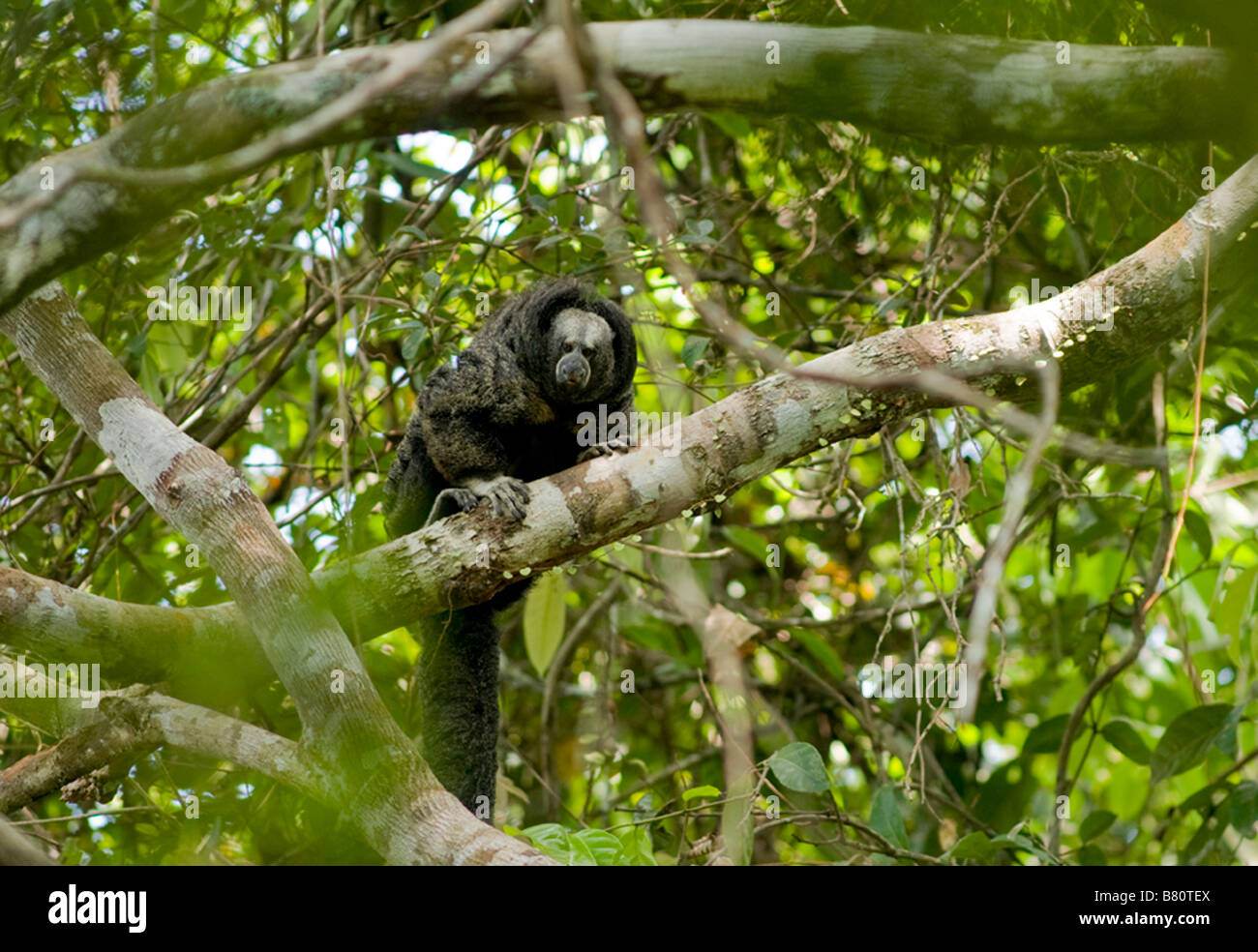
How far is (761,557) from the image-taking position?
4.93 metres

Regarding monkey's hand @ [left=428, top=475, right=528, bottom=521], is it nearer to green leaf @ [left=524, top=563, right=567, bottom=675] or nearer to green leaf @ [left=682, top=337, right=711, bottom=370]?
green leaf @ [left=524, top=563, right=567, bottom=675]

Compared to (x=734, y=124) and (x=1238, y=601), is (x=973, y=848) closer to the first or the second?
(x=1238, y=601)

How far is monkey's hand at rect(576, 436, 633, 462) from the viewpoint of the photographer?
4.06m

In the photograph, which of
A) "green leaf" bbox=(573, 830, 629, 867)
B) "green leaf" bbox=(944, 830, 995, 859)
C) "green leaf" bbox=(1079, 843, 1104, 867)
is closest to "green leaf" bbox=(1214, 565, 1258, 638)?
"green leaf" bbox=(1079, 843, 1104, 867)

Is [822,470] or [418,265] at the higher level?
[418,265]

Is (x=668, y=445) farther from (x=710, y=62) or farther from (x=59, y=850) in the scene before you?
(x=59, y=850)

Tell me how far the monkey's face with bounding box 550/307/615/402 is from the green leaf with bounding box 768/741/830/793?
4.96 feet

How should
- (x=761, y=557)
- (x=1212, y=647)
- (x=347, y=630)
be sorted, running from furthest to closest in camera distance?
(x=1212, y=647) → (x=761, y=557) → (x=347, y=630)

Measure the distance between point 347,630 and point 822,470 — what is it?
8.73 feet

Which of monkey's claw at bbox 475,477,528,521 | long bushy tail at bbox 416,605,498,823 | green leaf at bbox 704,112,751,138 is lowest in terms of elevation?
long bushy tail at bbox 416,605,498,823

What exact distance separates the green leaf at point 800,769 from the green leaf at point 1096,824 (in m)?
1.61

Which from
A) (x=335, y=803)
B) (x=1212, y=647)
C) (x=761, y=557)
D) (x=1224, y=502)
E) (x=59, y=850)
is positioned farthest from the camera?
(x=1212, y=647)


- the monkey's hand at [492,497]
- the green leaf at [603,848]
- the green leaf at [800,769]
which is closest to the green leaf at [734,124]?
the monkey's hand at [492,497]
